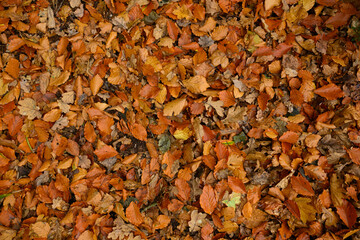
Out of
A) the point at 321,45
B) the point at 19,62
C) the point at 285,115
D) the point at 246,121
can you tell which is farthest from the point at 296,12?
the point at 19,62

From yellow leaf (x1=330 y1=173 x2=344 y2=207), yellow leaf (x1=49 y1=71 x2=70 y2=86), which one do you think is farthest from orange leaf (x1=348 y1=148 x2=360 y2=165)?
yellow leaf (x1=49 y1=71 x2=70 y2=86)

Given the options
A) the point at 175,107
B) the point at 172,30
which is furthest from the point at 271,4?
the point at 175,107

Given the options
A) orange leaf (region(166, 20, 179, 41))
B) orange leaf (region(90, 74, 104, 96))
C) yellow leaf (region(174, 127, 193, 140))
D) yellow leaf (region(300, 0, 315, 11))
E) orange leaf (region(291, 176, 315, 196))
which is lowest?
orange leaf (region(291, 176, 315, 196))

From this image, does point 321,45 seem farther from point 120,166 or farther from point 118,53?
point 120,166

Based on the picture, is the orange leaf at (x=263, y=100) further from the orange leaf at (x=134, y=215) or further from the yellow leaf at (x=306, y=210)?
the orange leaf at (x=134, y=215)

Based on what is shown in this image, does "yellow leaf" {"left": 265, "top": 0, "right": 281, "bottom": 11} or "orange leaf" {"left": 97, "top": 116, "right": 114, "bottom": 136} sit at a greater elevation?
"yellow leaf" {"left": 265, "top": 0, "right": 281, "bottom": 11}

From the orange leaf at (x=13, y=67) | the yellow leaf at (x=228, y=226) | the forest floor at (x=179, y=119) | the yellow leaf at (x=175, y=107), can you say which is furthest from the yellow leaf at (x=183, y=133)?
the orange leaf at (x=13, y=67)

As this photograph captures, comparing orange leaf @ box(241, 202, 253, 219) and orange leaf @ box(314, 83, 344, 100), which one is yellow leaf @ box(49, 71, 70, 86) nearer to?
orange leaf @ box(241, 202, 253, 219)
